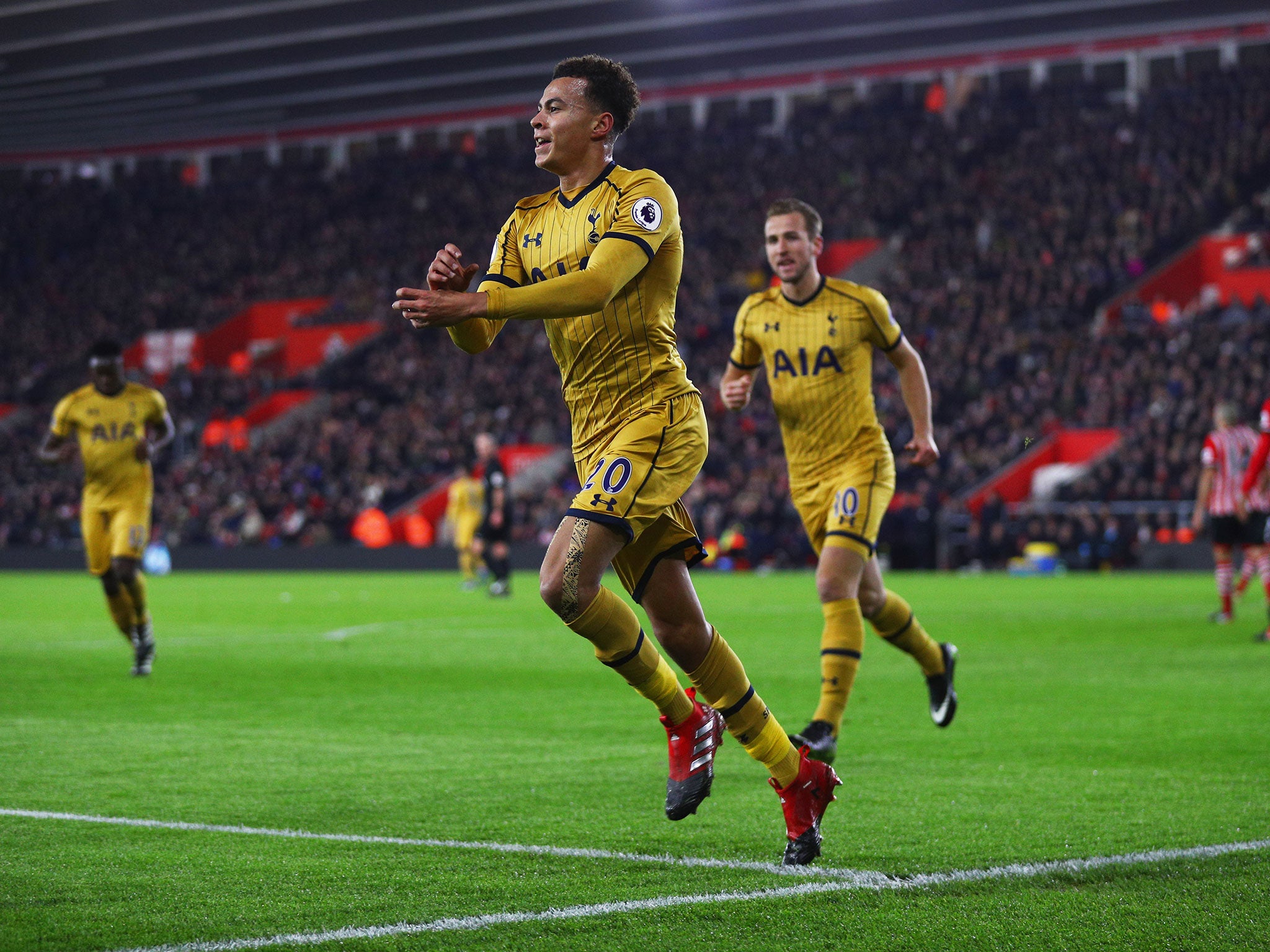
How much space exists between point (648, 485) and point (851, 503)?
2.84 meters

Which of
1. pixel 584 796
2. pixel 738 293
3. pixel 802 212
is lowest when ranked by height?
pixel 584 796

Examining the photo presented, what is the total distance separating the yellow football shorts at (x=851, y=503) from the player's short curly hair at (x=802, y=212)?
1140 mm

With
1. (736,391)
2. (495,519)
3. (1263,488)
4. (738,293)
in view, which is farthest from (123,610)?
(738,293)

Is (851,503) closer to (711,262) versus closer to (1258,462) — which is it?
(1258,462)

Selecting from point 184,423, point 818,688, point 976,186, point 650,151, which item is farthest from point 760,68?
point 818,688

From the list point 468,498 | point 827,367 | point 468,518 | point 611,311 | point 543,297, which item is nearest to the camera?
point 543,297

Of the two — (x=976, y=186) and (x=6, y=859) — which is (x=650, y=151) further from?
(x=6, y=859)

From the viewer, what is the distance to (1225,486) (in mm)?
15844

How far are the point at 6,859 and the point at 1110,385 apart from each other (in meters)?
29.5

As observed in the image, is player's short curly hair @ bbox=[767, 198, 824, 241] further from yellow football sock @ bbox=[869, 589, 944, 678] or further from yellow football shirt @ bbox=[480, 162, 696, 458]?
yellow football shirt @ bbox=[480, 162, 696, 458]

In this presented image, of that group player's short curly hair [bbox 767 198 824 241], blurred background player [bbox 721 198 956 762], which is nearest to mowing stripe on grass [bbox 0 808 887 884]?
blurred background player [bbox 721 198 956 762]

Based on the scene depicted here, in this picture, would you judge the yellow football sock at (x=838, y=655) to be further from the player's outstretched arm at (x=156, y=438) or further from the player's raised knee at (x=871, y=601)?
the player's outstretched arm at (x=156, y=438)

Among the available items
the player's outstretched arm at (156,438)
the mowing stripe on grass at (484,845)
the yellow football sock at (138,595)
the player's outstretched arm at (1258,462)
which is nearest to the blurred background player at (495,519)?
the player's outstretched arm at (156,438)

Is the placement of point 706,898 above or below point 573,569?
below
